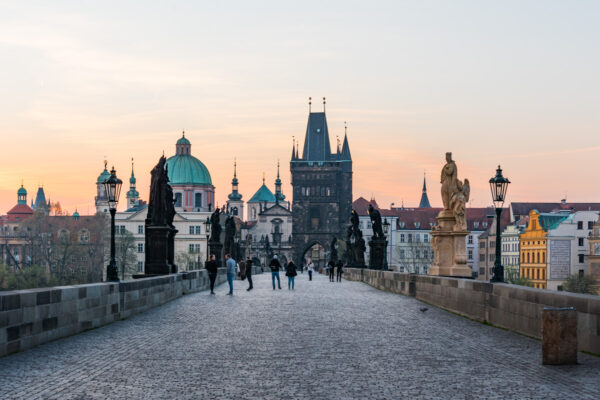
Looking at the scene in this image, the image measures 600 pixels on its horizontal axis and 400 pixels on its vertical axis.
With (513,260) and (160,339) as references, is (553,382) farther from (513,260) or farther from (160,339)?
(513,260)

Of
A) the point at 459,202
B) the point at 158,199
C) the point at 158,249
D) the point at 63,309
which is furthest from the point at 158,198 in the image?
the point at 63,309

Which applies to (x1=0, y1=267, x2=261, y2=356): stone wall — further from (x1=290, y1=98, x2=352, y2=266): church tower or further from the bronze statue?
(x1=290, y1=98, x2=352, y2=266): church tower

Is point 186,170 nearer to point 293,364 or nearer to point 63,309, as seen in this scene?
point 63,309

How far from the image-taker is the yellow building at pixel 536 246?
115 meters

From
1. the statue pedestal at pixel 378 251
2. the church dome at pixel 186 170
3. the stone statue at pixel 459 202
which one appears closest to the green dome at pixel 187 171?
the church dome at pixel 186 170

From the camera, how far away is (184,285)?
31078 millimetres

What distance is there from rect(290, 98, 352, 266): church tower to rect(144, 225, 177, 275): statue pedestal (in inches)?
4886

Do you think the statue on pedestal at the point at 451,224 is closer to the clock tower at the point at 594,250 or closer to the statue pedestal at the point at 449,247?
the statue pedestal at the point at 449,247

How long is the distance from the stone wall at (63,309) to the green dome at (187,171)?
6089 inches

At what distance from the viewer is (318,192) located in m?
160

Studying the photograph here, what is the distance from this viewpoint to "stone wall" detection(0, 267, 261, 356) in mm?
12607

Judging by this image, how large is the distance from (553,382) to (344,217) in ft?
487

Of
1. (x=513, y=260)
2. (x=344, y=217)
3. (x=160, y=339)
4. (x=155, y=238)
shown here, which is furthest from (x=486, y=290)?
(x=344, y=217)

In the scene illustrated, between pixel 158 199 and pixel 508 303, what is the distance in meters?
14.4
